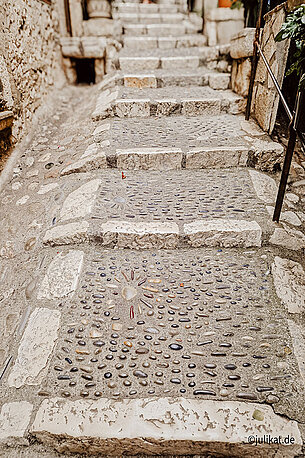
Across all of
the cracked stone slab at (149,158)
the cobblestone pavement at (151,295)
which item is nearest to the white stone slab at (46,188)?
the cobblestone pavement at (151,295)

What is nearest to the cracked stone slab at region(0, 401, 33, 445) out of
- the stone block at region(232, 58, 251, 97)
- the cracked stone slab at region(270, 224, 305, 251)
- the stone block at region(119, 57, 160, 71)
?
the cracked stone slab at region(270, 224, 305, 251)

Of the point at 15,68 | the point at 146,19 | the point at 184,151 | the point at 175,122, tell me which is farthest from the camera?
the point at 146,19

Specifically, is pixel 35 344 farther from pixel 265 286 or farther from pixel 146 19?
pixel 146 19

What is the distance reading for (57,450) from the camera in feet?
3.44

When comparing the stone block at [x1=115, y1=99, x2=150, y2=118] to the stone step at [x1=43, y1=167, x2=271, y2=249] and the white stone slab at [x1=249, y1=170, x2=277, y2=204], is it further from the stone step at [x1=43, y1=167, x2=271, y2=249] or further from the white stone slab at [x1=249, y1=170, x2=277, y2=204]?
the white stone slab at [x1=249, y1=170, x2=277, y2=204]

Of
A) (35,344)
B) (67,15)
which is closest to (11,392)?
(35,344)

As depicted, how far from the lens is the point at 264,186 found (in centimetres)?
202

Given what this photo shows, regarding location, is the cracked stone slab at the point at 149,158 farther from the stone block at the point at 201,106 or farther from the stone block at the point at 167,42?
the stone block at the point at 167,42

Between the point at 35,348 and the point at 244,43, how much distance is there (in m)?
2.72

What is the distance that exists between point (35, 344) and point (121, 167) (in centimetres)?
136

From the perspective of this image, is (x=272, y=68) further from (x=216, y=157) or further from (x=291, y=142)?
(x=291, y=142)

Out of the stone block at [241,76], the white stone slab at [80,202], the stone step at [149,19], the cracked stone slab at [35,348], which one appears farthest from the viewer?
the stone step at [149,19]

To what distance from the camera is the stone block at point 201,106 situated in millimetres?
2820

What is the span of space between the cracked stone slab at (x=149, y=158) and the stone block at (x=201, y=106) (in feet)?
2.59
